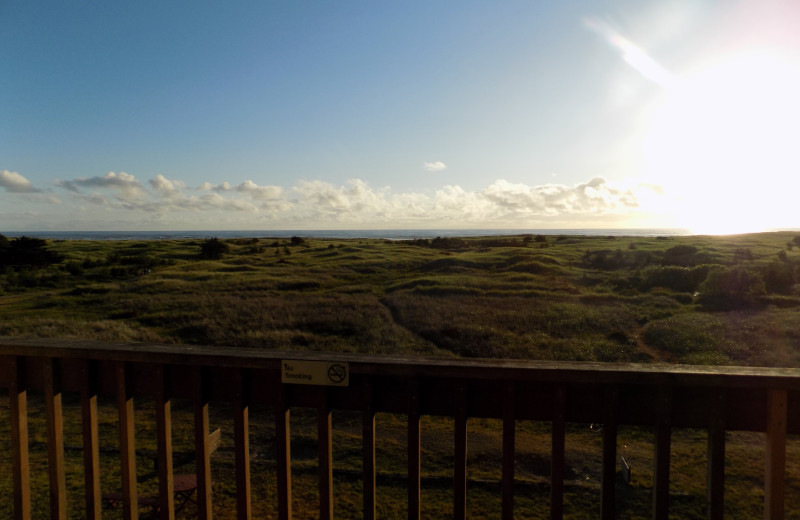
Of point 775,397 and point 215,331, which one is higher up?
point 775,397

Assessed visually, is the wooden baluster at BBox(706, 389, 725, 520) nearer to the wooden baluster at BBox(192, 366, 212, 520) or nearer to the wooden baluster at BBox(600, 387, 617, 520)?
the wooden baluster at BBox(600, 387, 617, 520)

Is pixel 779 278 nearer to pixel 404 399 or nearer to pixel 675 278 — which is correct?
pixel 675 278

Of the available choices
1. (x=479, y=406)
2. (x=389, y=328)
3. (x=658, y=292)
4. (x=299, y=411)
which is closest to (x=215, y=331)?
(x=389, y=328)

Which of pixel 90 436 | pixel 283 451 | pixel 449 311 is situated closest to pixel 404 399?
pixel 283 451

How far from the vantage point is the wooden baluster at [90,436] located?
A: 2.85 metres

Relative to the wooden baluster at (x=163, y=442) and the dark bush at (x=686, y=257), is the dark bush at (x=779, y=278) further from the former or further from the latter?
the wooden baluster at (x=163, y=442)

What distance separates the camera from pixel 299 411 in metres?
9.42

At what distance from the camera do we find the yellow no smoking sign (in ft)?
8.39

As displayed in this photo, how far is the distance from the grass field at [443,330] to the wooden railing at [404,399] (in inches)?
123

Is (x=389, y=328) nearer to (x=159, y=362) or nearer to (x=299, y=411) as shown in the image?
(x=299, y=411)

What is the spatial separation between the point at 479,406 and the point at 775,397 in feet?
4.68

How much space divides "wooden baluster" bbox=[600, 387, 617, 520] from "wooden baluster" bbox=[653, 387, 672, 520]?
20cm

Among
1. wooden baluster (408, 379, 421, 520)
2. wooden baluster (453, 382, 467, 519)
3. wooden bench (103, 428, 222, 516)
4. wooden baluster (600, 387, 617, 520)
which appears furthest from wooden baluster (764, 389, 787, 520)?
wooden bench (103, 428, 222, 516)

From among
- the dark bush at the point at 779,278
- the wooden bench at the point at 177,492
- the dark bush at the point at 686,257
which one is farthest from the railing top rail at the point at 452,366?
the dark bush at the point at 686,257
